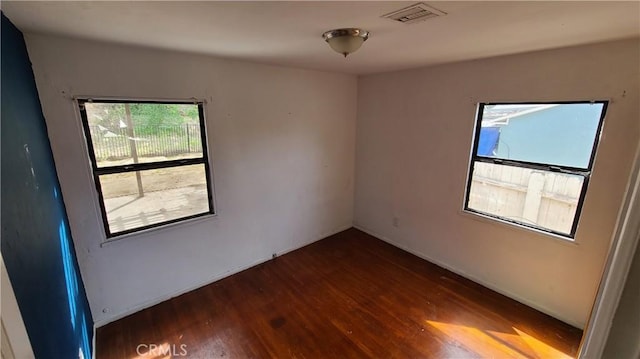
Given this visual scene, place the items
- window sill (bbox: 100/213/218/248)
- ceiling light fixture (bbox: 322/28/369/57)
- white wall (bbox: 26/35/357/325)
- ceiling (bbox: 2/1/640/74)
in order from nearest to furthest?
ceiling (bbox: 2/1/640/74), ceiling light fixture (bbox: 322/28/369/57), white wall (bbox: 26/35/357/325), window sill (bbox: 100/213/218/248)

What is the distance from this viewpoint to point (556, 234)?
8.05 ft

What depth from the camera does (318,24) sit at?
5.27 ft

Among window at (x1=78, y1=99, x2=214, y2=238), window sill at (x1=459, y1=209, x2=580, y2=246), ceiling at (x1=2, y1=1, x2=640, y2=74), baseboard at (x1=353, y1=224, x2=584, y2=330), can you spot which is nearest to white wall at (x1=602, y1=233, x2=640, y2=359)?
ceiling at (x1=2, y1=1, x2=640, y2=74)

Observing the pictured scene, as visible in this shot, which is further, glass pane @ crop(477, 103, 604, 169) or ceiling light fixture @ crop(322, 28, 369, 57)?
glass pane @ crop(477, 103, 604, 169)

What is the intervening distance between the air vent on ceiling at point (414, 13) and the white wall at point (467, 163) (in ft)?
5.05

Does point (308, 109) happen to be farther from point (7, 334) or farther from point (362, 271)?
point (7, 334)

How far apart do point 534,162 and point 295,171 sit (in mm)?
2495

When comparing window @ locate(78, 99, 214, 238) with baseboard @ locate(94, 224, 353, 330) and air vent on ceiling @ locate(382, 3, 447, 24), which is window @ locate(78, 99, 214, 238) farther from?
air vent on ceiling @ locate(382, 3, 447, 24)

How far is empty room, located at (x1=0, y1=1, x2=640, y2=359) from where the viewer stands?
151cm

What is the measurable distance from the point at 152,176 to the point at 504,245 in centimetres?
348

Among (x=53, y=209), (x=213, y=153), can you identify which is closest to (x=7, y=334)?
(x=53, y=209)
